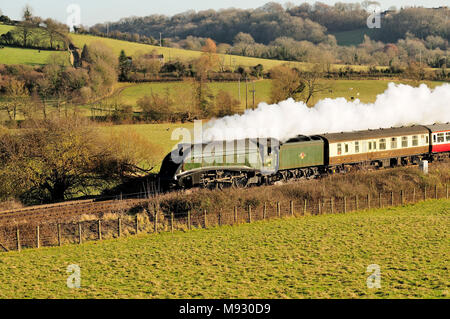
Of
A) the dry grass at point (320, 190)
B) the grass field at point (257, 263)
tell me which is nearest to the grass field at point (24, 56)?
the dry grass at point (320, 190)

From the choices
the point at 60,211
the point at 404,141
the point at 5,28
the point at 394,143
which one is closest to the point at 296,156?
the point at 394,143

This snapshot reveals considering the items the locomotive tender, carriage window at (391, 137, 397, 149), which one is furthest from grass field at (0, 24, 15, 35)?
carriage window at (391, 137, 397, 149)

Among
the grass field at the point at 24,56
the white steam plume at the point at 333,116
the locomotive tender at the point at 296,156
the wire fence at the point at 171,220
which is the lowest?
the wire fence at the point at 171,220

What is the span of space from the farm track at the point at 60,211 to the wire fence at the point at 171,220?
107cm

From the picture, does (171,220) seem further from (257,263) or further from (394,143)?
(394,143)

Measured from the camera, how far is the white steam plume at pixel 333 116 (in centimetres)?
3556

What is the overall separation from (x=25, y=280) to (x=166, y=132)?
47143 millimetres

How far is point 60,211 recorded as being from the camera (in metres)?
30.7

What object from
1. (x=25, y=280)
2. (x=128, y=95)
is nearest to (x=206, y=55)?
(x=128, y=95)

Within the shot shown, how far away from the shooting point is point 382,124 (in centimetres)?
4797

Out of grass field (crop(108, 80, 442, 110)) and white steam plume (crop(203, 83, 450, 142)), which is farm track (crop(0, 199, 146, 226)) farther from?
grass field (crop(108, 80, 442, 110))

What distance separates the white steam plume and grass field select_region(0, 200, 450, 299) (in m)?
8.27

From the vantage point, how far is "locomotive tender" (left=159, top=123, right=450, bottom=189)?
32.3m

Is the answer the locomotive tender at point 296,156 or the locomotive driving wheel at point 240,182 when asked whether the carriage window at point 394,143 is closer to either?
the locomotive tender at point 296,156
